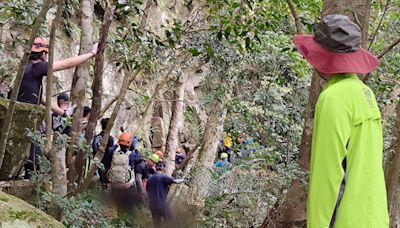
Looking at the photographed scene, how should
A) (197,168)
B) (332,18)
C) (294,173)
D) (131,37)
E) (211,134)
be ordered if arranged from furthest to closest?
(211,134)
(197,168)
(131,37)
(294,173)
(332,18)

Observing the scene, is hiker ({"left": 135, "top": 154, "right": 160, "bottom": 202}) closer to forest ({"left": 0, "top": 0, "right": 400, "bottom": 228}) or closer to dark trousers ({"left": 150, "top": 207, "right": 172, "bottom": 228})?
forest ({"left": 0, "top": 0, "right": 400, "bottom": 228})

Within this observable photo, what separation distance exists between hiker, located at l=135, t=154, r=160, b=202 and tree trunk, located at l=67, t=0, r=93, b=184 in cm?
218

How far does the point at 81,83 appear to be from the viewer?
14.7ft

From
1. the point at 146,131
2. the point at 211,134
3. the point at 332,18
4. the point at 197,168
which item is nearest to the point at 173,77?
the point at 211,134

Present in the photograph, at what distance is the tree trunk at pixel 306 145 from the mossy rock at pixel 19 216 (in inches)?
82.0

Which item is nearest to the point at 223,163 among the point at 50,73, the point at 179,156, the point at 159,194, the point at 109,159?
the point at 159,194

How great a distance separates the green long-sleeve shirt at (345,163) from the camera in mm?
2203

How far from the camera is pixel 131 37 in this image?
4.74 metres

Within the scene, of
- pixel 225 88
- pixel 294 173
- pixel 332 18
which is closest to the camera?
pixel 332 18

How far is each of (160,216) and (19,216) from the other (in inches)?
133

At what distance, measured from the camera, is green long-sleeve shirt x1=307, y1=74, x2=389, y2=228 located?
2203 millimetres

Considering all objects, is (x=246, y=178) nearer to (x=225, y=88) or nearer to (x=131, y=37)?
(x=131, y=37)

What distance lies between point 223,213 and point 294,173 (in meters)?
0.99

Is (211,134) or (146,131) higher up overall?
(146,131)
